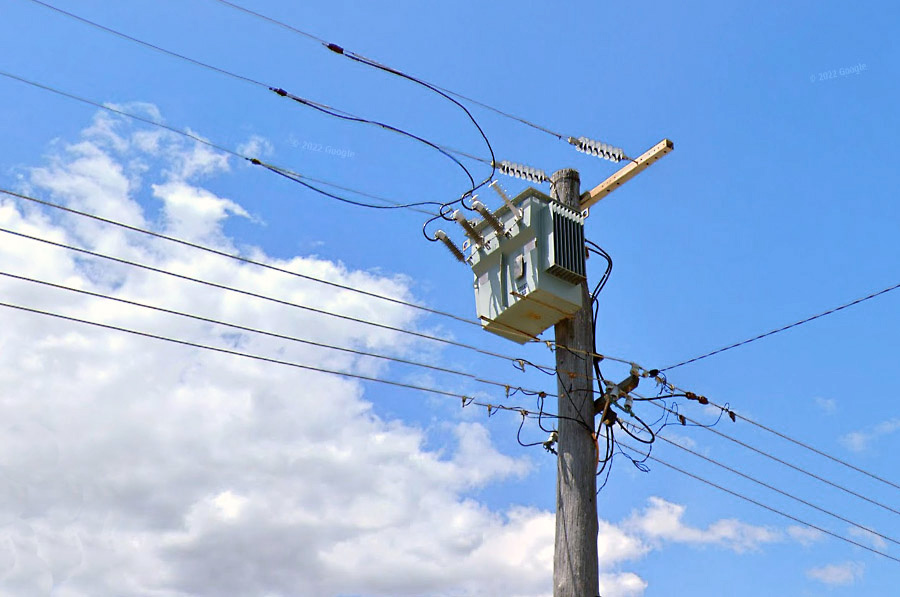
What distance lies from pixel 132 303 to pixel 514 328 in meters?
3.72

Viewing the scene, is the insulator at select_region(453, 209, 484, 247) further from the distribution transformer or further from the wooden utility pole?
the wooden utility pole

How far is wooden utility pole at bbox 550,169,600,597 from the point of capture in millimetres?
8477

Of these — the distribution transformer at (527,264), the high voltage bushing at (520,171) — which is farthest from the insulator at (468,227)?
the high voltage bushing at (520,171)

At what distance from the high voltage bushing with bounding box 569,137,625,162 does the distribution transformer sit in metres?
0.86

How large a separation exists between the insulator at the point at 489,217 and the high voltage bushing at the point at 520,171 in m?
0.73

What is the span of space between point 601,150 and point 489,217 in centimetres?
150

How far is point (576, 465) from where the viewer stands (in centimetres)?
899

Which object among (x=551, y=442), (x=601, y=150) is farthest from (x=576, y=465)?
(x=601, y=150)

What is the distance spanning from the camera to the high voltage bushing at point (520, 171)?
10.7 metres

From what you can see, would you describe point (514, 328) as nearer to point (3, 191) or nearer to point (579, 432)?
point (579, 432)

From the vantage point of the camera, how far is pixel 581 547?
28.0 feet

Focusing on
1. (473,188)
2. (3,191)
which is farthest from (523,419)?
(3,191)

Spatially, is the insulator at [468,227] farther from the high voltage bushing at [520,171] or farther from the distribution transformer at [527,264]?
the high voltage bushing at [520,171]

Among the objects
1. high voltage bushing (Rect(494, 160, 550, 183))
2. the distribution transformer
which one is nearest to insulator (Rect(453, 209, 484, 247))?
the distribution transformer
